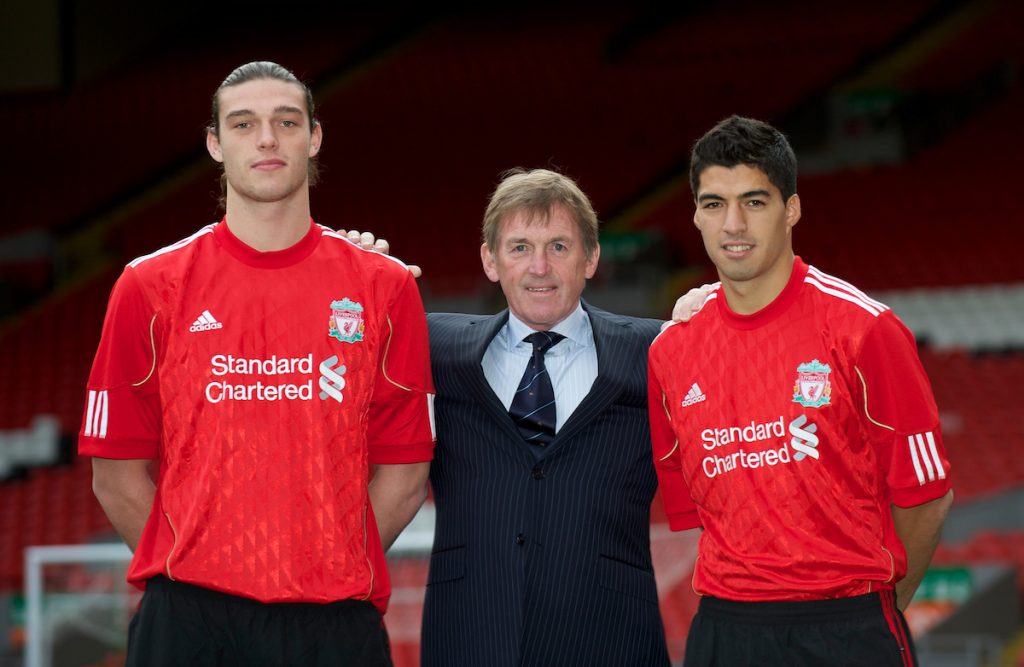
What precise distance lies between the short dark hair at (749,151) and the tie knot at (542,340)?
62 cm

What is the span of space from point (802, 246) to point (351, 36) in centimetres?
971

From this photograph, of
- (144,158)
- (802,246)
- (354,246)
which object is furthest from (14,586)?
A: (144,158)

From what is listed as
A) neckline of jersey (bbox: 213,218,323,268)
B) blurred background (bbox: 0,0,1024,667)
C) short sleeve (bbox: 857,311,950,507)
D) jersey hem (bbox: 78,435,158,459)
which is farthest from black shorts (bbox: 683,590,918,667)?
blurred background (bbox: 0,0,1024,667)

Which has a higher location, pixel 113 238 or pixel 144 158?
pixel 144 158

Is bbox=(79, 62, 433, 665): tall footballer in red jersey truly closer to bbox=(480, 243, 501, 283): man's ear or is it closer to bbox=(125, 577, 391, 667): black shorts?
bbox=(125, 577, 391, 667): black shorts

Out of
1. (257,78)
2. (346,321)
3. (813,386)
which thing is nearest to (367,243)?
(346,321)

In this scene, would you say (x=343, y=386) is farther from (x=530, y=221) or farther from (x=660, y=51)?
(x=660, y=51)

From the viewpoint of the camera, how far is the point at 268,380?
312 cm

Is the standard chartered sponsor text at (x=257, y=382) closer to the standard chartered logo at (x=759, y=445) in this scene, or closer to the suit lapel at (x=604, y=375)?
the suit lapel at (x=604, y=375)

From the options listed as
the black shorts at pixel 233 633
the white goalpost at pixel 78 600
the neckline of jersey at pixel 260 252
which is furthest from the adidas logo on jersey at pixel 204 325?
the white goalpost at pixel 78 600

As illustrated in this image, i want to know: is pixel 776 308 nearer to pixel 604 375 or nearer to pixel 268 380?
pixel 604 375

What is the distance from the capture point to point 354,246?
3324 mm

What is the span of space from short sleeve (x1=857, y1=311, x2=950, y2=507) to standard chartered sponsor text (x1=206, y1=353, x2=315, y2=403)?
131cm

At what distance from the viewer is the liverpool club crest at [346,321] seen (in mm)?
3186
